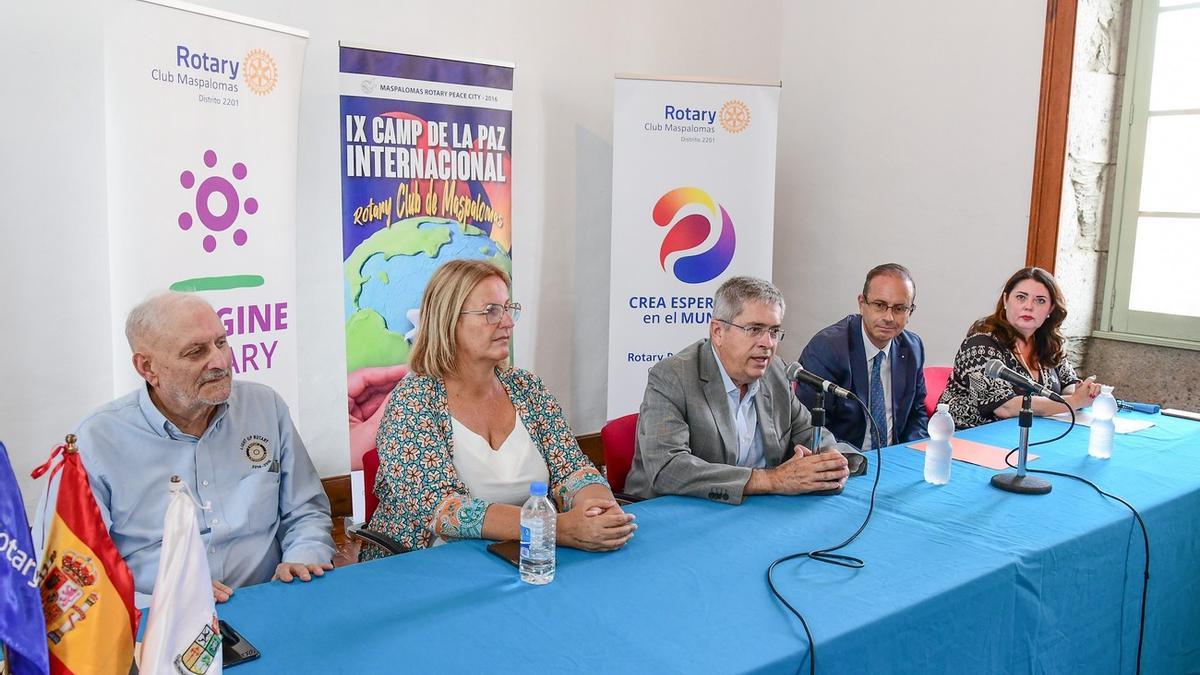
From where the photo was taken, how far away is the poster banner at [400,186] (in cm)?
380

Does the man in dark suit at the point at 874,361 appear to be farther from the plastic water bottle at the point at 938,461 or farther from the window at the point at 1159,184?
the window at the point at 1159,184

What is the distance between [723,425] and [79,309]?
102 inches

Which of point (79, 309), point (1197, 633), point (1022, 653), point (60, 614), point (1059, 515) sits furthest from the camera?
point (79, 309)

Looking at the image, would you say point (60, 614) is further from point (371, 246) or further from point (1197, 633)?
point (371, 246)

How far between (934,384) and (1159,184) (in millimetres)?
1739

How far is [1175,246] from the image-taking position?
4.27 meters

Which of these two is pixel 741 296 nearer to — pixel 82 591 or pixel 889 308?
pixel 889 308

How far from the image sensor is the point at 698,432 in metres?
2.46

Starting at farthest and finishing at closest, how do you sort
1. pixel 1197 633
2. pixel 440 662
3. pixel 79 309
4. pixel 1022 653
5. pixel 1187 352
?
pixel 1187 352 < pixel 79 309 < pixel 1197 633 < pixel 1022 653 < pixel 440 662

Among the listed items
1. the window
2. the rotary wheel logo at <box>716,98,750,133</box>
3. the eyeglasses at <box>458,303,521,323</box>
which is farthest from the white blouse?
the window

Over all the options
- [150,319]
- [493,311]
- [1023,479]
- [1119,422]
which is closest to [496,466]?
[493,311]

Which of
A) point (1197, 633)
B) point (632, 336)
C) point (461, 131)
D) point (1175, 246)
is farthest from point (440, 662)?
point (1175, 246)

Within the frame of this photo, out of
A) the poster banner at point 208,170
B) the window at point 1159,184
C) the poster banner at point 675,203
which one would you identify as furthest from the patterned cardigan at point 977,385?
the poster banner at point 208,170

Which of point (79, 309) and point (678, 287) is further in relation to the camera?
point (678, 287)
